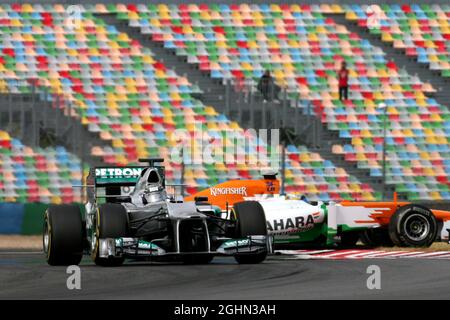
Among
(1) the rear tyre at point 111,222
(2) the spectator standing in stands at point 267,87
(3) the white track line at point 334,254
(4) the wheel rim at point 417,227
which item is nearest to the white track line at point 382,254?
(3) the white track line at point 334,254

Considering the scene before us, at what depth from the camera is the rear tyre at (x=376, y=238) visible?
21.5 meters

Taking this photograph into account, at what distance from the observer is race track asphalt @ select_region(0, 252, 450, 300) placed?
12344 mm

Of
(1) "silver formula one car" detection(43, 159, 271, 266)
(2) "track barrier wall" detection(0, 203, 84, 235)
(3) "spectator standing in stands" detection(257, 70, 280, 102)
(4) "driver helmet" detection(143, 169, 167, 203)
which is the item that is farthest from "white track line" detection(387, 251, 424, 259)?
(3) "spectator standing in stands" detection(257, 70, 280, 102)

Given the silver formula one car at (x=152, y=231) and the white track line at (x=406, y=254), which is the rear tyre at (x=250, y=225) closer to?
the silver formula one car at (x=152, y=231)

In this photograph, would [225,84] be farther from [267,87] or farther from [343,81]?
[343,81]

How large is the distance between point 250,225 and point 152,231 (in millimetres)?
1397

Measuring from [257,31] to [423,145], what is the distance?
6.48m

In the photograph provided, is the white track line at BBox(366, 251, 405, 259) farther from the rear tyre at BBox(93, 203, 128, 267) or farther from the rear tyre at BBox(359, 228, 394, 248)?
the rear tyre at BBox(93, 203, 128, 267)

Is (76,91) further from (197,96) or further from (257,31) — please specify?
(257,31)

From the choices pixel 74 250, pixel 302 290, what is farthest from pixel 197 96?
pixel 302 290

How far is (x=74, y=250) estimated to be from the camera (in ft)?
53.9

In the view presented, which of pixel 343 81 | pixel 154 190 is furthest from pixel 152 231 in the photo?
pixel 343 81

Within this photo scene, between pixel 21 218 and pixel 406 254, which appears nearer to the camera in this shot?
pixel 406 254

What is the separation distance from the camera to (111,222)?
15.9m
